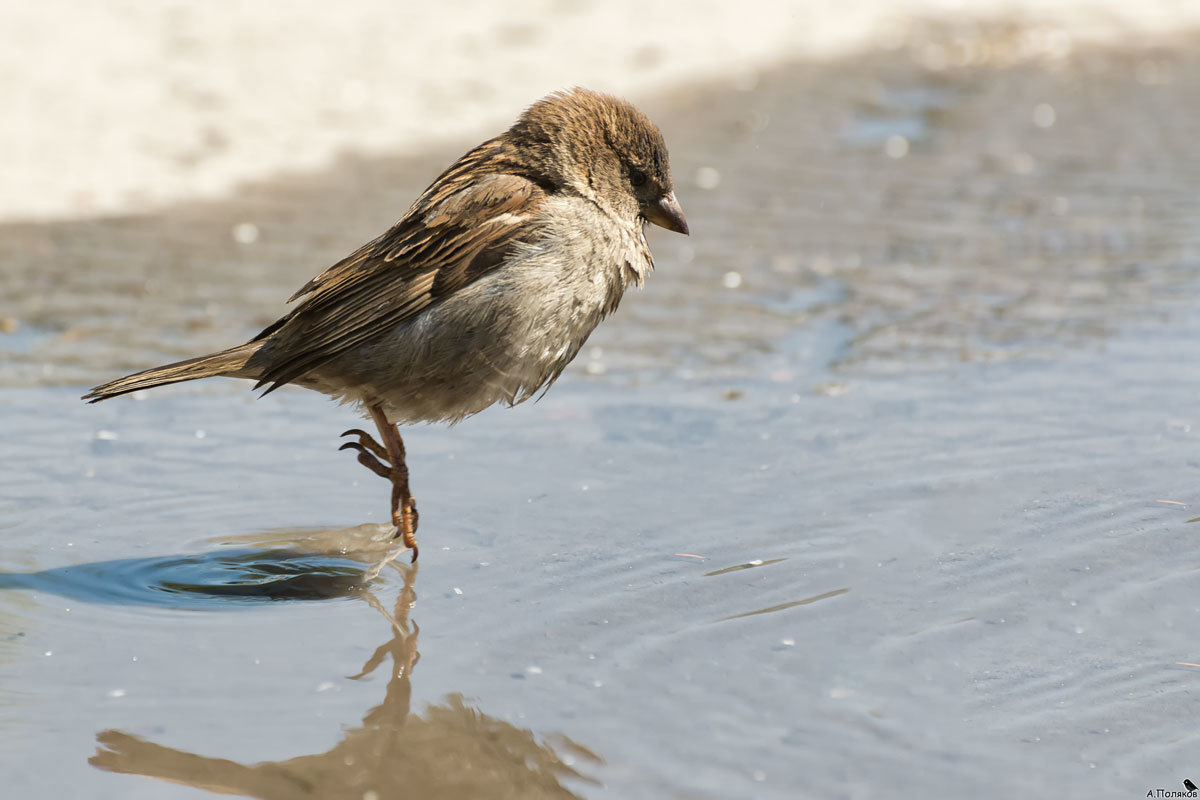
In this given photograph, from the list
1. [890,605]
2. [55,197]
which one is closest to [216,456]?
[890,605]

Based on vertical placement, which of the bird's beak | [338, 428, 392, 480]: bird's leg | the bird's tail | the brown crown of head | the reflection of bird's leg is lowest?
the reflection of bird's leg

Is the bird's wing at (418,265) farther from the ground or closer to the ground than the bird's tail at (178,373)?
farther from the ground

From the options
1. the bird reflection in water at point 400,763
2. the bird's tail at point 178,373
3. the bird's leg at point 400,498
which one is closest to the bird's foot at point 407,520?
the bird's leg at point 400,498

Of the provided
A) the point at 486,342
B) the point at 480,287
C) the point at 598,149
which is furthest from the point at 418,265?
the point at 598,149

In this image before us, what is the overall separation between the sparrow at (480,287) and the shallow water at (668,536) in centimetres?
56

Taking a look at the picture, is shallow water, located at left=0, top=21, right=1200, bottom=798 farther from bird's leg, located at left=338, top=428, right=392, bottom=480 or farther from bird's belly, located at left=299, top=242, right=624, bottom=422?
bird's belly, located at left=299, top=242, right=624, bottom=422

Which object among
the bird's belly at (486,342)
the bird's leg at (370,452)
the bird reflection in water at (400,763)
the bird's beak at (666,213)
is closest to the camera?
the bird reflection in water at (400,763)

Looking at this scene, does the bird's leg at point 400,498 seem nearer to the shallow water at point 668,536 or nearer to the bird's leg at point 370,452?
the bird's leg at point 370,452

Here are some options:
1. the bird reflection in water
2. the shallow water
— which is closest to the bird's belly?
the shallow water

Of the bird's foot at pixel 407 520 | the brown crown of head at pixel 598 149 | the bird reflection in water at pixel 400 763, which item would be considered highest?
the brown crown of head at pixel 598 149

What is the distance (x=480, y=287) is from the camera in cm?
453

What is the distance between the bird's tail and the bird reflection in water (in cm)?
139

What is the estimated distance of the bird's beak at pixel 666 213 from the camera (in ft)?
16.1

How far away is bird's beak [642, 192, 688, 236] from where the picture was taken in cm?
492
